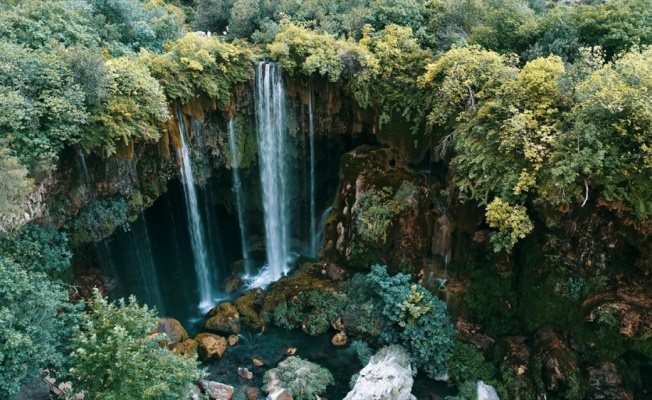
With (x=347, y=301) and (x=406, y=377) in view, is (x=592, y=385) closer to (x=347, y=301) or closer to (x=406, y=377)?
(x=406, y=377)

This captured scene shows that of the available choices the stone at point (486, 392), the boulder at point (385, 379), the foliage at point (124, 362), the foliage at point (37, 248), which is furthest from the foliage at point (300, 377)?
the foliage at point (37, 248)

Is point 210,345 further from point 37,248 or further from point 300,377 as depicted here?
point 37,248

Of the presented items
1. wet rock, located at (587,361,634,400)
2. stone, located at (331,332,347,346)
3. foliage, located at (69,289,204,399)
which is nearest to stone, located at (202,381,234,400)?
foliage, located at (69,289,204,399)

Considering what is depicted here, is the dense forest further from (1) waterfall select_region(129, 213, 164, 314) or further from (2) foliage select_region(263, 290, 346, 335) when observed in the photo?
(1) waterfall select_region(129, 213, 164, 314)

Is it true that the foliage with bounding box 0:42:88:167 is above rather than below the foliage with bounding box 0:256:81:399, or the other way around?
above

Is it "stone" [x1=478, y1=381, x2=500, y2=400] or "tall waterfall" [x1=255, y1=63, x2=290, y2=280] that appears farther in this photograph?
"tall waterfall" [x1=255, y1=63, x2=290, y2=280]

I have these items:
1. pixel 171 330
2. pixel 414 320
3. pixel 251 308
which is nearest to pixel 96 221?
pixel 171 330

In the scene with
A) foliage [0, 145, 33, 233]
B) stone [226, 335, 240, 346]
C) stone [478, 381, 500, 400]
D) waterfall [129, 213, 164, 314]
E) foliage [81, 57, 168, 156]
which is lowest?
stone [478, 381, 500, 400]
